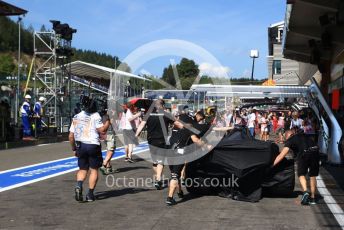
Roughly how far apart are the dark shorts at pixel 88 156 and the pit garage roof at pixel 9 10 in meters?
17.8

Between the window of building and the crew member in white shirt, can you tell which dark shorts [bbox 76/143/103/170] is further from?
the window of building

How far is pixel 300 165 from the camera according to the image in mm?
8852

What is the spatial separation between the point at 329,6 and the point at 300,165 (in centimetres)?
1112

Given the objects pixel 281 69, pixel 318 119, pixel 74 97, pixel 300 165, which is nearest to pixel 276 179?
pixel 300 165

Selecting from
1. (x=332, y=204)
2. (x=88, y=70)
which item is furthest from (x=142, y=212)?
(x=88, y=70)

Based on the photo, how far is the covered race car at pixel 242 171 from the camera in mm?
8898

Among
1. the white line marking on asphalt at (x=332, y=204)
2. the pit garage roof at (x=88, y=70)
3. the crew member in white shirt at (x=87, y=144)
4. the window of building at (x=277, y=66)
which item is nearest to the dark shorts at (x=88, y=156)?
the crew member in white shirt at (x=87, y=144)

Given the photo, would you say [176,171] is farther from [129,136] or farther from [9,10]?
[9,10]

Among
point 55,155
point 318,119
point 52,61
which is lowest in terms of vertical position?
point 55,155

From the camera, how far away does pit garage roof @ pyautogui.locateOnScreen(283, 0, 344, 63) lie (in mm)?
18266

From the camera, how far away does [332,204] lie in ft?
28.6

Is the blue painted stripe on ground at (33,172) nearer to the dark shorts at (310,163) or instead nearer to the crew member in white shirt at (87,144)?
the crew member in white shirt at (87,144)

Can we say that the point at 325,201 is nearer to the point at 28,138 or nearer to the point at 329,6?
the point at 329,6

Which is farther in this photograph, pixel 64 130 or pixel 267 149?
pixel 64 130
